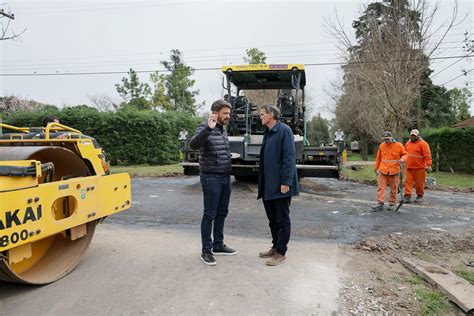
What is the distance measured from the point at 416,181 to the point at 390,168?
1.53 metres

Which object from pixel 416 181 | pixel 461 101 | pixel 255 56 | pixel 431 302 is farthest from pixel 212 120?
pixel 461 101

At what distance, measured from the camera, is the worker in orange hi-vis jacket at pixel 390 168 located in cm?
716

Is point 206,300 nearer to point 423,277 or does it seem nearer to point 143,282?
point 143,282

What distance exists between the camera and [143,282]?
11.2 ft

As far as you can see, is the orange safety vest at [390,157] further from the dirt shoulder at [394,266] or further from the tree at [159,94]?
the tree at [159,94]

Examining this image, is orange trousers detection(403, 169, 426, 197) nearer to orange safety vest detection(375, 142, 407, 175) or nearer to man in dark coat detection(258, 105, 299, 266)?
orange safety vest detection(375, 142, 407, 175)

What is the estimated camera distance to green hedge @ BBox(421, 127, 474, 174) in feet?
51.8

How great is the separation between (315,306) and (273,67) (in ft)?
24.3

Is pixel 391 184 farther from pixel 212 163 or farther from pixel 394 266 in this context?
pixel 212 163

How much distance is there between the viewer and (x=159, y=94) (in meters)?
36.9

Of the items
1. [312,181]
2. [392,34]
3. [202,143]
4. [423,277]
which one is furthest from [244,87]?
[423,277]

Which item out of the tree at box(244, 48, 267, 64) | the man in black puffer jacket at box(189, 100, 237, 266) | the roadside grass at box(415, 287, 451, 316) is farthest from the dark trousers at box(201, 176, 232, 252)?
the tree at box(244, 48, 267, 64)

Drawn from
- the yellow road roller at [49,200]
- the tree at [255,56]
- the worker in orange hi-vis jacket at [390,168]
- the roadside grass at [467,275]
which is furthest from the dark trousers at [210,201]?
the tree at [255,56]

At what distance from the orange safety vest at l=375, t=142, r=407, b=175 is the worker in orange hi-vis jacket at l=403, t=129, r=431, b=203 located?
4.09 feet
